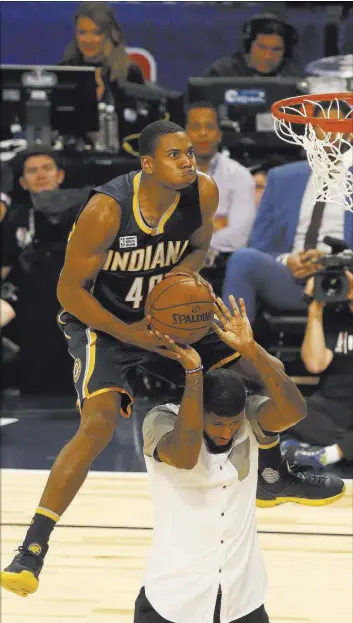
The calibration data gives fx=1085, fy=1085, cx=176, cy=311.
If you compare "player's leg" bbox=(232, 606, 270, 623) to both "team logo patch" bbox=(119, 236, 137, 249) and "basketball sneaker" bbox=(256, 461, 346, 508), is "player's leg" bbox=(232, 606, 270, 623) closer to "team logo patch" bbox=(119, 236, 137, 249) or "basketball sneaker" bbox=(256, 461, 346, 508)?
"basketball sneaker" bbox=(256, 461, 346, 508)

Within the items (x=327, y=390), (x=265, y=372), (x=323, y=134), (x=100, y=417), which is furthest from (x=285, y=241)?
(x=265, y=372)

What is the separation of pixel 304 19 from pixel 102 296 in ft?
15.2

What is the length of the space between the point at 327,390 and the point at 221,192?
4.00 ft

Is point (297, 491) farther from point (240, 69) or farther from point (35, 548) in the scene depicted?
point (240, 69)

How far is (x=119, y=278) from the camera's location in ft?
12.4

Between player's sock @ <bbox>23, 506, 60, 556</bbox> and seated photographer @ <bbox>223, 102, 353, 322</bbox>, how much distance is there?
2.37 m

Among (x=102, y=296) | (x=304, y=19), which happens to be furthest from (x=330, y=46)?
(x=102, y=296)

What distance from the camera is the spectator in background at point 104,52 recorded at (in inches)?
253

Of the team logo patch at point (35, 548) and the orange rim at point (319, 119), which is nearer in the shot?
the team logo patch at point (35, 548)

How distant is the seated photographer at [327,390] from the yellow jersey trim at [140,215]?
6.34 feet

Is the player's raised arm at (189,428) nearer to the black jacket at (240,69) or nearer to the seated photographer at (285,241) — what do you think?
the seated photographer at (285,241)

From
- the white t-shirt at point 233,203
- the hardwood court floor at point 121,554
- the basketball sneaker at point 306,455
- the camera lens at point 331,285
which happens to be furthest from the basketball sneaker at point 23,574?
the white t-shirt at point 233,203

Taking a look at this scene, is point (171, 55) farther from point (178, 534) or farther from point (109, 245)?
point (178, 534)

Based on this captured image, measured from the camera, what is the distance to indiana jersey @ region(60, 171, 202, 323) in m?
3.63
